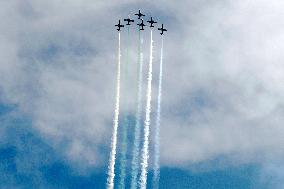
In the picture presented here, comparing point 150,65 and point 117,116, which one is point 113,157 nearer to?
point 117,116

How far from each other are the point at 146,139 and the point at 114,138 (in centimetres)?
840

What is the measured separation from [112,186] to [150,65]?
34.5 metres

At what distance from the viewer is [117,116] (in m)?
188

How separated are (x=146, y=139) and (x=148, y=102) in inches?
393

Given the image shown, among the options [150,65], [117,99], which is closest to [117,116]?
[117,99]

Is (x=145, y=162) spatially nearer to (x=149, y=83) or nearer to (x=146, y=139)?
(x=146, y=139)

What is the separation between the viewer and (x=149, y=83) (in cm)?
19325

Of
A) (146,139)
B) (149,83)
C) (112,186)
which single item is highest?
(149,83)

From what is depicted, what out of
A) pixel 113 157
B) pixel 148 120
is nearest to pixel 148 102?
pixel 148 120

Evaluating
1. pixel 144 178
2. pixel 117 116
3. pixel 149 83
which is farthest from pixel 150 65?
pixel 144 178

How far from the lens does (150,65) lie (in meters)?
193

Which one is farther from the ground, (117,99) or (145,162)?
(117,99)

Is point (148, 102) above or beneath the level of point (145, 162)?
above

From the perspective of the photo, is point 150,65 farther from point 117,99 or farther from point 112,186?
point 112,186
